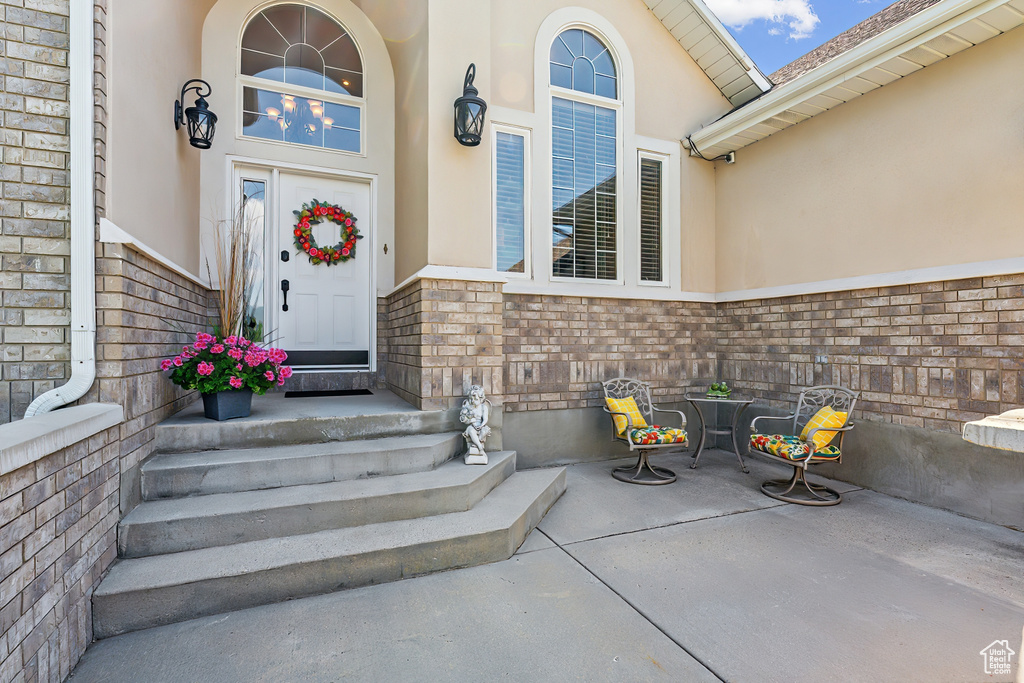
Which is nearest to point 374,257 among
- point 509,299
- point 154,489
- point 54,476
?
point 509,299

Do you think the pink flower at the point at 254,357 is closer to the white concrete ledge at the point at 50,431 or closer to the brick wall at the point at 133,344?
the brick wall at the point at 133,344

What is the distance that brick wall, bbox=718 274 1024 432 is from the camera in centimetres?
330

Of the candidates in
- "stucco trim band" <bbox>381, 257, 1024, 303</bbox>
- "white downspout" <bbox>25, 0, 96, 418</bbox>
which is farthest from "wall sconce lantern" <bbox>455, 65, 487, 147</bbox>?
Result: "white downspout" <bbox>25, 0, 96, 418</bbox>

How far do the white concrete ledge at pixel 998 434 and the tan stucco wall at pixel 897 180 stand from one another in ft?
9.31

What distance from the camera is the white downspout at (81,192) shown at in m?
2.12

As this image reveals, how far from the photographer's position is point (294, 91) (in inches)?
176

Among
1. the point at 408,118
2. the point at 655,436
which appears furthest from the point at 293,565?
the point at 408,118

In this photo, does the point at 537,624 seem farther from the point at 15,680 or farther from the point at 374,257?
the point at 374,257

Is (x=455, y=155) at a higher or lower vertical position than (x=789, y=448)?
higher

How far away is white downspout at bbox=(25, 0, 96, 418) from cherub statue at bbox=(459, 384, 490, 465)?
2105mm

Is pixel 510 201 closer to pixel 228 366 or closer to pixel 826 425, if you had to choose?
pixel 228 366

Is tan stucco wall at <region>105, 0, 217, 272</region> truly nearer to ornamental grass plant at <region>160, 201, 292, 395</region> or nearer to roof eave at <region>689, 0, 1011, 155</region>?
ornamental grass plant at <region>160, 201, 292, 395</region>

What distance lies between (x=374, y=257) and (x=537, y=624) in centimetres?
377

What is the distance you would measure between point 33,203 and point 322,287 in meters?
2.55
